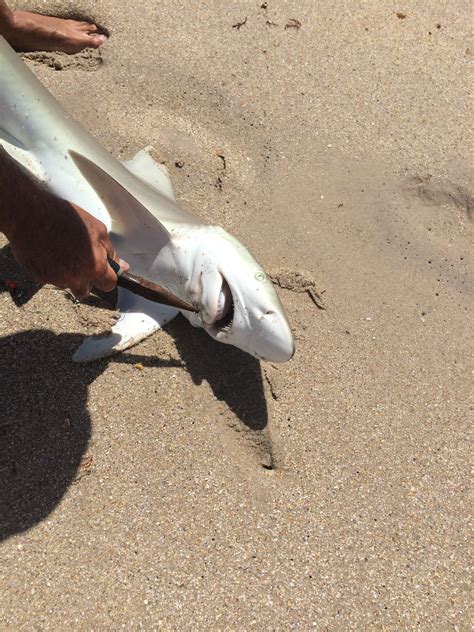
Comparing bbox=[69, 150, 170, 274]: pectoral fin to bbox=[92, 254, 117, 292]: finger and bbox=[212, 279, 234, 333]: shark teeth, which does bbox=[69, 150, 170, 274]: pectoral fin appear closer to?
bbox=[212, 279, 234, 333]: shark teeth

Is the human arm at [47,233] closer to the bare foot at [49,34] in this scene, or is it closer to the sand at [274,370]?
the sand at [274,370]

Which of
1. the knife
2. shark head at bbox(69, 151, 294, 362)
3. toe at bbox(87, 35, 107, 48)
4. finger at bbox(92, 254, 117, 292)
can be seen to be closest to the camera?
finger at bbox(92, 254, 117, 292)

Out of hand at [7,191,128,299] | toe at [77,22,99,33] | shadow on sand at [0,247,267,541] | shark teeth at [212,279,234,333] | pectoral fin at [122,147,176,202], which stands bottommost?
shadow on sand at [0,247,267,541]

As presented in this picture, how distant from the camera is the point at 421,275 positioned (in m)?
2.69

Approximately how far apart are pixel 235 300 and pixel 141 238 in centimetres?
54

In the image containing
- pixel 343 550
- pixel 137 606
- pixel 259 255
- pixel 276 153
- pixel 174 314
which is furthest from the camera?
pixel 276 153

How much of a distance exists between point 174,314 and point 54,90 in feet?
5.18

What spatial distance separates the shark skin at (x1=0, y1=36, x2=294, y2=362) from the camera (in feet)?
7.11

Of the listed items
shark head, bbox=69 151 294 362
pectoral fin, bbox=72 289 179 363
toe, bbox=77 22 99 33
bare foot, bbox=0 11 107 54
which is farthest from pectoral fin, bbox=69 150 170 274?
toe, bbox=77 22 99 33

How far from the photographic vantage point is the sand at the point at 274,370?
6.62 feet

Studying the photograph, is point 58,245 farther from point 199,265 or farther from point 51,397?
point 51,397

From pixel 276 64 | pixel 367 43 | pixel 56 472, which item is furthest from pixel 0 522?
pixel 367 43

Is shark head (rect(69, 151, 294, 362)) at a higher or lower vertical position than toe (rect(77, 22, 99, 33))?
lower

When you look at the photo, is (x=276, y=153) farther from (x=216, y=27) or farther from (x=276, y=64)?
(x=216, y=27)
